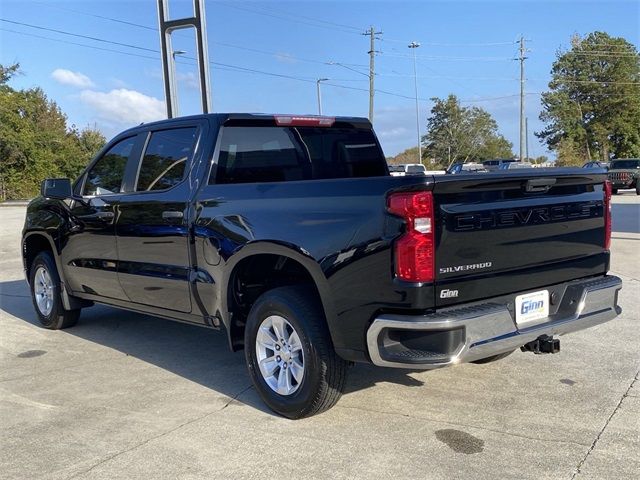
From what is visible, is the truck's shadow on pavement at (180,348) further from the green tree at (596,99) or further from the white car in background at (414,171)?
the green tree at (596,99)

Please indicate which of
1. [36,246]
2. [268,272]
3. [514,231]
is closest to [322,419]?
[268,272]

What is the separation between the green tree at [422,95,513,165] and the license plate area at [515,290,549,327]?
74.6m

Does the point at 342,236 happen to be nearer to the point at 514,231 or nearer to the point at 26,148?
the point at 514,231

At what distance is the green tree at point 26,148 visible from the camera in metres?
45.9

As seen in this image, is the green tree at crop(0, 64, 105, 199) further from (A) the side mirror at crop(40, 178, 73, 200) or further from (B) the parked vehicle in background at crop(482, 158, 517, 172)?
(A) the side mirror at crop(40, 178, 73, 200)

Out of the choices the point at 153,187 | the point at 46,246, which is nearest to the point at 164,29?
the point at 46,246

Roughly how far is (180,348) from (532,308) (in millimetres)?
3393

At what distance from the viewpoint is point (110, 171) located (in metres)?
5.66

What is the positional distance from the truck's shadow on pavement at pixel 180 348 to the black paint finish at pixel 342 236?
21.4 inches

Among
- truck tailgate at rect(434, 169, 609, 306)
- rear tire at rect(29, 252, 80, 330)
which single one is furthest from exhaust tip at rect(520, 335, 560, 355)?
rear tire at rect(29, 252, 80, 330)

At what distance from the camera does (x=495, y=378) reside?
469cm

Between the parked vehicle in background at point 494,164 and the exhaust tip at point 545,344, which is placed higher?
the parked vehicle in background at point 494,164

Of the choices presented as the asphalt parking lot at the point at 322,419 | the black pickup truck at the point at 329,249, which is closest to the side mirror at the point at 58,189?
the black pickup truck at the point at 329,249

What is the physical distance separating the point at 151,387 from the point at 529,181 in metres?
3.10
